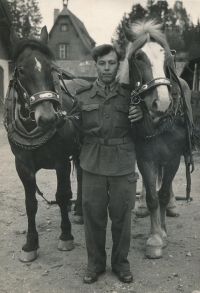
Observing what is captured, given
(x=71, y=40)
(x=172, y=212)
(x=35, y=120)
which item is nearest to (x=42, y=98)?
(x=35, y=120)

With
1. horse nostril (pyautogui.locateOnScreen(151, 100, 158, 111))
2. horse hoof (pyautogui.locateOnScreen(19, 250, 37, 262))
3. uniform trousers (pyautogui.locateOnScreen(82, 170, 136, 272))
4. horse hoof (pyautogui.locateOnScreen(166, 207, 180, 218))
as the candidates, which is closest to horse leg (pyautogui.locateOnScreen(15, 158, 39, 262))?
horse hoof (pyautogui.locateOnScreen(19, 250, 37, 262))

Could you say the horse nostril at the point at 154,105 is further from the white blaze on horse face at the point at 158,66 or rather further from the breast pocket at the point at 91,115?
the breast pocket at the point at 91,115

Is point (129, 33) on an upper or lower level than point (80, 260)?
upper

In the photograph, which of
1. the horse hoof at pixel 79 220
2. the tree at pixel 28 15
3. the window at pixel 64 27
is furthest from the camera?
the window at pixel 64 27

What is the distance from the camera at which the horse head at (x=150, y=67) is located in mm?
2578

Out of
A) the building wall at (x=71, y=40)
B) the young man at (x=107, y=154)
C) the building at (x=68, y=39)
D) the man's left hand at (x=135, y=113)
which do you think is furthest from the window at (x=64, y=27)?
the man's left hand at (x=135, y=113)

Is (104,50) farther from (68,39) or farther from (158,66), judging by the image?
(68,39)

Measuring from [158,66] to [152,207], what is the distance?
1.65 meters

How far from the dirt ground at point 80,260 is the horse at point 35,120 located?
198 millimetres

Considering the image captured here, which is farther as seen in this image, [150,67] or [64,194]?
[64,194]

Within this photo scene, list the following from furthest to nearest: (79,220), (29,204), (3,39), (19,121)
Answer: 1. (3,39)
2. (79,220)
3. (29,204)
4. (19,121)

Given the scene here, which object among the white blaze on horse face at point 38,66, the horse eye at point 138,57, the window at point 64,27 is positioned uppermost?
the window at point 64,27

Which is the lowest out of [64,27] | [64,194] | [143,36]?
[64,194]

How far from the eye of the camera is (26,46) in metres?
2.93
